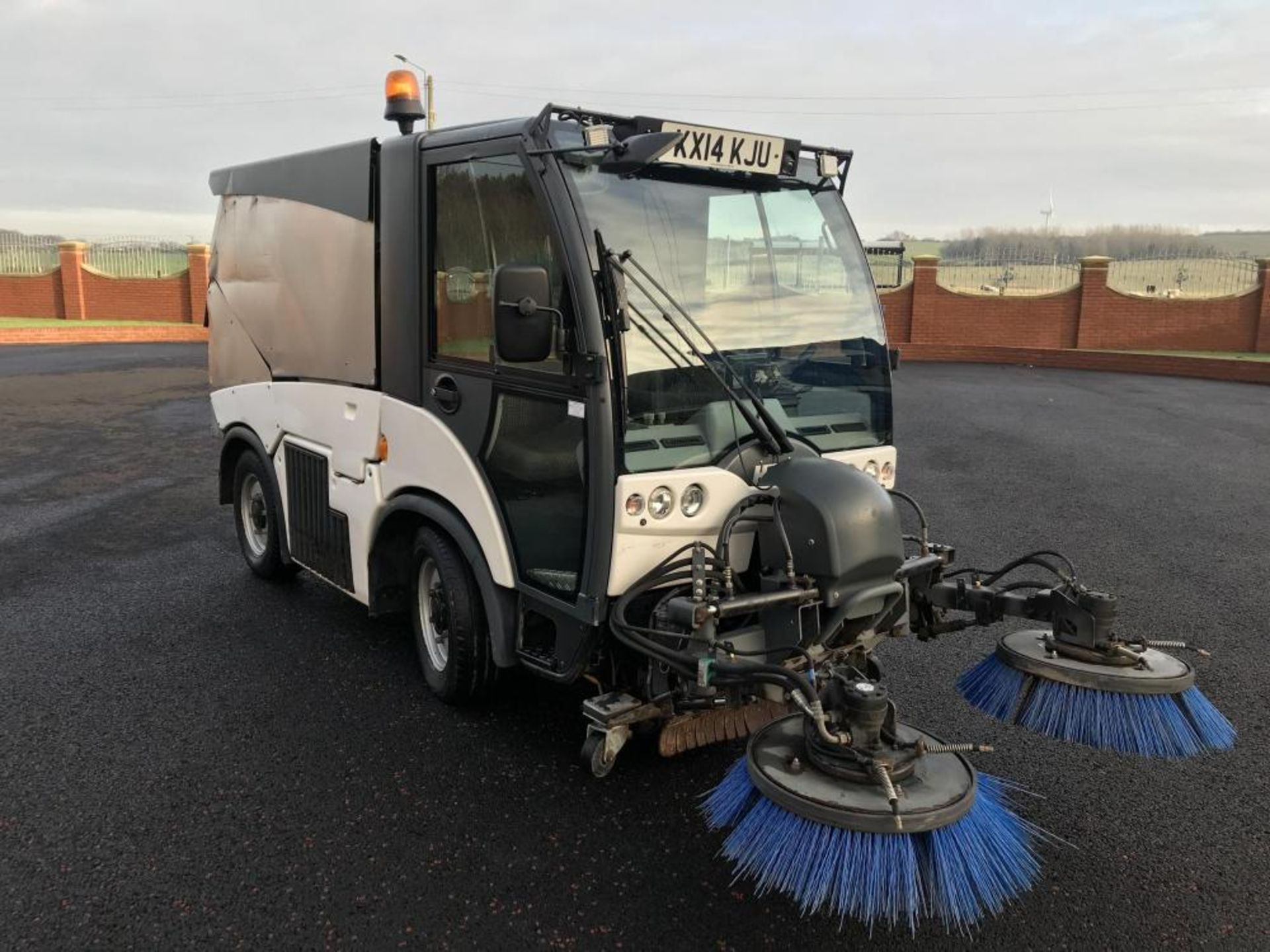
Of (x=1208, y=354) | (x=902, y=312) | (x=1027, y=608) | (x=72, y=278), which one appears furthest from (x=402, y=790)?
(x=72, y=278)

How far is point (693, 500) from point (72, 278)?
33.9m

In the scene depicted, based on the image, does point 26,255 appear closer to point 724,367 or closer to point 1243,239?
point 724,367

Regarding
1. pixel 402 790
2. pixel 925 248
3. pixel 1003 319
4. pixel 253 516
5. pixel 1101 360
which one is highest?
pixel 925 248

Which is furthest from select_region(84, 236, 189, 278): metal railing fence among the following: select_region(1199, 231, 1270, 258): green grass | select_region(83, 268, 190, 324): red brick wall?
select_region(1199, 231, 1270, 258): green grass

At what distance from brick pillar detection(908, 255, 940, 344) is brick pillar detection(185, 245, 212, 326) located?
20.4 metres

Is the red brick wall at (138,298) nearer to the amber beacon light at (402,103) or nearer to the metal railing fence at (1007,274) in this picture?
the metal railing fence at (1007,274)

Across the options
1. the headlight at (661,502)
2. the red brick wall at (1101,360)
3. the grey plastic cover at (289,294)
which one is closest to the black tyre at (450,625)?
the grey plastic cover at (289,294)

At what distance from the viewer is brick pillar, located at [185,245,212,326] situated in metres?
30.0

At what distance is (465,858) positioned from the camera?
3350mm

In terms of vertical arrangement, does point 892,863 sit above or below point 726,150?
below

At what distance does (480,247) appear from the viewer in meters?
3.97

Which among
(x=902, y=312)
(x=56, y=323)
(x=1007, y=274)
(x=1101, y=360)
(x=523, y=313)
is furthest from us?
(x=56, y=323)

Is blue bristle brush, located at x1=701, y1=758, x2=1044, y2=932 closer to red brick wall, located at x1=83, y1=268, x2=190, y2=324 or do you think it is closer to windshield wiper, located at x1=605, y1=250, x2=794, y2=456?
windshield wiper, located at x1=605, y1=250, x2=794, y2=456

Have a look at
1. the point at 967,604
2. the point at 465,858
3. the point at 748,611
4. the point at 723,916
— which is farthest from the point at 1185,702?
the point at 465,858
